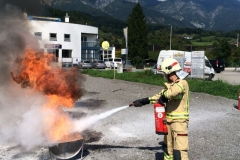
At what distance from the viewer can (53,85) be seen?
6.91 meters

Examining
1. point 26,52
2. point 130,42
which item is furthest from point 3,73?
point 130,42

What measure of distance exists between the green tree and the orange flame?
192ft

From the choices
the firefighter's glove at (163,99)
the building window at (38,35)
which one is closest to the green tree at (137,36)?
the building window at (38,35)

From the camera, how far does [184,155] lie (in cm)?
530

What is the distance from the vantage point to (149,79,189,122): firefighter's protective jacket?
16.9ft

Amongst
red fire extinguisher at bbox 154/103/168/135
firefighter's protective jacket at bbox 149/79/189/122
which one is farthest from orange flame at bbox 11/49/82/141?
firefighter's protective jacket at bbox 149/79/189/122

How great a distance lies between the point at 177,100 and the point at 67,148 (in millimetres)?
2594

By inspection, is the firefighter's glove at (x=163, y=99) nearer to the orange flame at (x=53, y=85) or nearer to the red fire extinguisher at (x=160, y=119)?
the red fire extinguisher at (x=160, y=119)

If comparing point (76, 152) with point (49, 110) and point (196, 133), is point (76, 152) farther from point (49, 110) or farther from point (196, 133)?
point (196, 133)

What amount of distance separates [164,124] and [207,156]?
5.87 ft

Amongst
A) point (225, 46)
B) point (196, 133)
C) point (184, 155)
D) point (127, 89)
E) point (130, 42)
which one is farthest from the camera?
Answer: point (130, 42)

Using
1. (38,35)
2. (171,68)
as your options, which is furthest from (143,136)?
(38,35)

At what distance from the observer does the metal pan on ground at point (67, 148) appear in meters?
6.29

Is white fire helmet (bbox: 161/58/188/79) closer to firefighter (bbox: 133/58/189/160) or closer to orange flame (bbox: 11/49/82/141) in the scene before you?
firefighter (bbox: 133/58/189/160)
